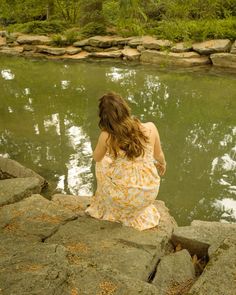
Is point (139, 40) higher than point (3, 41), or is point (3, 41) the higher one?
point (139, 40)

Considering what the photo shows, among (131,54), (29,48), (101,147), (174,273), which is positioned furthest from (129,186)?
(29,48)

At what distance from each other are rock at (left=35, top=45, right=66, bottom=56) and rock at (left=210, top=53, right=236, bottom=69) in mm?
5674

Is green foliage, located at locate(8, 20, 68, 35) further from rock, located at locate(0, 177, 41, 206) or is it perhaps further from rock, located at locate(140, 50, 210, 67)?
rock, located at locate(0, 177, 41, 206)

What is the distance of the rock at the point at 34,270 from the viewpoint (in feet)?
6.32

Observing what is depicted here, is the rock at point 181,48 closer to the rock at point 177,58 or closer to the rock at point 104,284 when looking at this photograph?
the rock at point 177,58

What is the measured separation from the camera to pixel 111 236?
3.28m

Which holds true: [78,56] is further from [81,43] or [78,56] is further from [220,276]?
[220,276]

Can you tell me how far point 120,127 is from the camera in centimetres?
321

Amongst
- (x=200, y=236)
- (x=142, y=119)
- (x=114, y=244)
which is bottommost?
(x=142, y=119)

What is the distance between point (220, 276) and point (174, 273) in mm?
550

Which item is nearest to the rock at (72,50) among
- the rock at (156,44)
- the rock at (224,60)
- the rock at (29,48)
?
the rock at (29,48)

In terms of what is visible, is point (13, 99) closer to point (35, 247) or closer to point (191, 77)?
point (191, 77)

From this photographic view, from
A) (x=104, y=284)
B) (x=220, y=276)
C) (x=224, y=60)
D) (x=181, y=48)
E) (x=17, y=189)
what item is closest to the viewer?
(x=104, y=284)

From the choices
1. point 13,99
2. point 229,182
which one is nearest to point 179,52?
point 13,99
